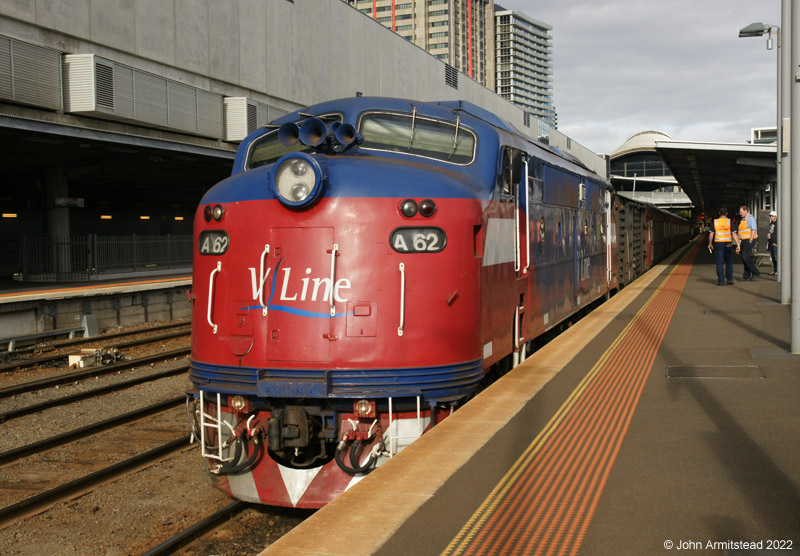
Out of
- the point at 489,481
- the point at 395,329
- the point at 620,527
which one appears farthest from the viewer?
Result: the point at 395,329

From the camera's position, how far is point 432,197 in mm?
5676

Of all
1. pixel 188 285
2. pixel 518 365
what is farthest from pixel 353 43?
pixel 518 365

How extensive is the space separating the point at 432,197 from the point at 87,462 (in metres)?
4.72

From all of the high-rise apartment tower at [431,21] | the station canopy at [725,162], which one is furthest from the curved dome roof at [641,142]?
the station canopy at [725,162]

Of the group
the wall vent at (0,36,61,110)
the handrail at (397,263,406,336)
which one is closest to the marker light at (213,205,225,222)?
the handrail at (397,263,406,336)

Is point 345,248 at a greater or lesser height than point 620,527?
greater

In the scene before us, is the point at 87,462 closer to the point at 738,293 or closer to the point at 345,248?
the point at 345,248

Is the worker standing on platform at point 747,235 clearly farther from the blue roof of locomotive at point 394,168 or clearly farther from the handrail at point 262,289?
the handrail at point 262,289

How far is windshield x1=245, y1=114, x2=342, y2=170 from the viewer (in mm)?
6730

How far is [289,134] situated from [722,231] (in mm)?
13295

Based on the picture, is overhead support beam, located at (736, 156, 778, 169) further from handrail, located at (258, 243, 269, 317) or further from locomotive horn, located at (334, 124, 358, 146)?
handrail, located at (258, 243, 269, 317)

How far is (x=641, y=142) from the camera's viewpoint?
122m

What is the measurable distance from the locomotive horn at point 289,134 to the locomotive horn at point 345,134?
36cm

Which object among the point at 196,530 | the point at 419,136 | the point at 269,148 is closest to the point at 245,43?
the point at 269,148
